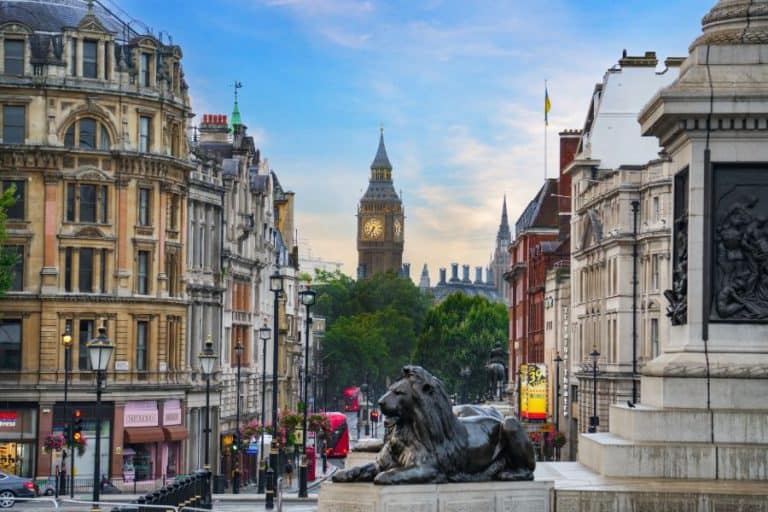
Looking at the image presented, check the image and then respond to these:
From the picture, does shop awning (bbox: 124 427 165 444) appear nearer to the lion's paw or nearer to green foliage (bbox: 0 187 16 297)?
green foliage (bbox: 0 187 16 297)

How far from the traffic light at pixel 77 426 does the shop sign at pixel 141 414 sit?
2632mm

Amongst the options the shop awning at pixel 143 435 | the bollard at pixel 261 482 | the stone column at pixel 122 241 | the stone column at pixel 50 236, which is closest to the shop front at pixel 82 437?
the shop awning at pixel 143 435

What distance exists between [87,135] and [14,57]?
435 centimetres

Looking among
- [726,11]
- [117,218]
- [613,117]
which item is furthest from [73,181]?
[726,11]

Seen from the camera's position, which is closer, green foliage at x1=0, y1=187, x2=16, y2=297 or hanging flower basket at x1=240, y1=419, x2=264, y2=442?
green foliage at x1=0, y1=187, x2=16, y2=297

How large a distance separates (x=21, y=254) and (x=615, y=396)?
29300mm

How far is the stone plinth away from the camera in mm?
30156

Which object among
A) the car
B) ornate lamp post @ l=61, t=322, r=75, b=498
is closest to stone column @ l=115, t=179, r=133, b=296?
ornate lamp post @ l=61, t=322, r=75, b=498

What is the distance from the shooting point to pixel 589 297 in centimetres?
11012

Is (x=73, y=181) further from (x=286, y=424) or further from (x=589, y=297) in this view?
(x=589, y=297)

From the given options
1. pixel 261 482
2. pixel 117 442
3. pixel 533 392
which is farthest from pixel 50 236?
pixel 533 392

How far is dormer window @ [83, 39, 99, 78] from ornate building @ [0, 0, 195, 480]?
0.13 feet

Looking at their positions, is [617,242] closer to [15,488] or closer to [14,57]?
[14,57]

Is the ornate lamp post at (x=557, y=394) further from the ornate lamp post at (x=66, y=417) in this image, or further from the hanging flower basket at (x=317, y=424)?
the ornate lamp post at (x=66, y=417)
